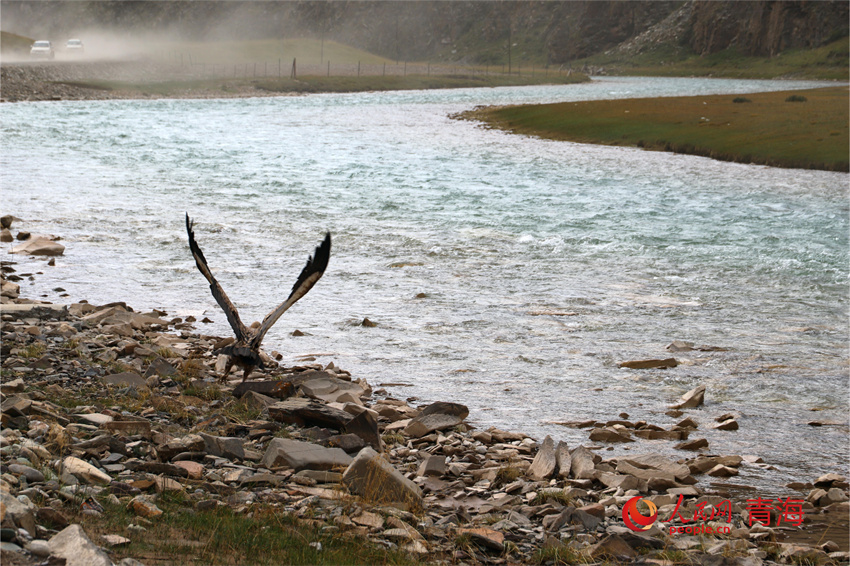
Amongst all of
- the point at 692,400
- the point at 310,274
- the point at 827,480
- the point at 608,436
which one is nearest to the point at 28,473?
the point at 310,274

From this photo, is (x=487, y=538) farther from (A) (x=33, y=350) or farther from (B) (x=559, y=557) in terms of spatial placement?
(A) (x=33, y=350)

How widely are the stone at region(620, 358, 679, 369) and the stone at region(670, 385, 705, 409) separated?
134 cm

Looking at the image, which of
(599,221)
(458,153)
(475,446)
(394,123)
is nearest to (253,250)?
(599,221)

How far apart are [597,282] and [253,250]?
8.17 metres

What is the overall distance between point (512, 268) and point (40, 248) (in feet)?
34.6

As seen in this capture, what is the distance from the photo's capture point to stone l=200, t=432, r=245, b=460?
332 inches

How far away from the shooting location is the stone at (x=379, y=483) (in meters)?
7.70

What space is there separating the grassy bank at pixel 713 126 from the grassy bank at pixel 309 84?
40.4 metres

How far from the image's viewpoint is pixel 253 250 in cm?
2030

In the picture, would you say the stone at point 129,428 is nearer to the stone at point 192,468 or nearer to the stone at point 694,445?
the stone at point 192,468

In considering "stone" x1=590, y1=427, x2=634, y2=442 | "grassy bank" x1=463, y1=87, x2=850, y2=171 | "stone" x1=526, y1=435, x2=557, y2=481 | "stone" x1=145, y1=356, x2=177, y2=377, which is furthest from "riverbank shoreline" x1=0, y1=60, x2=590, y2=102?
"stone" x1=526, y1=435, x2=557, y2=481

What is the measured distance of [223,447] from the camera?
8.52 metres

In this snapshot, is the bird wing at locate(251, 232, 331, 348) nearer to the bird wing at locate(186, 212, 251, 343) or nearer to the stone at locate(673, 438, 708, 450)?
the bird wing at locate(186, 212, 251, 343)

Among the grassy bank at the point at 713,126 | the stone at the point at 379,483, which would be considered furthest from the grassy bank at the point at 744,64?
the stone at the point at 379,483
